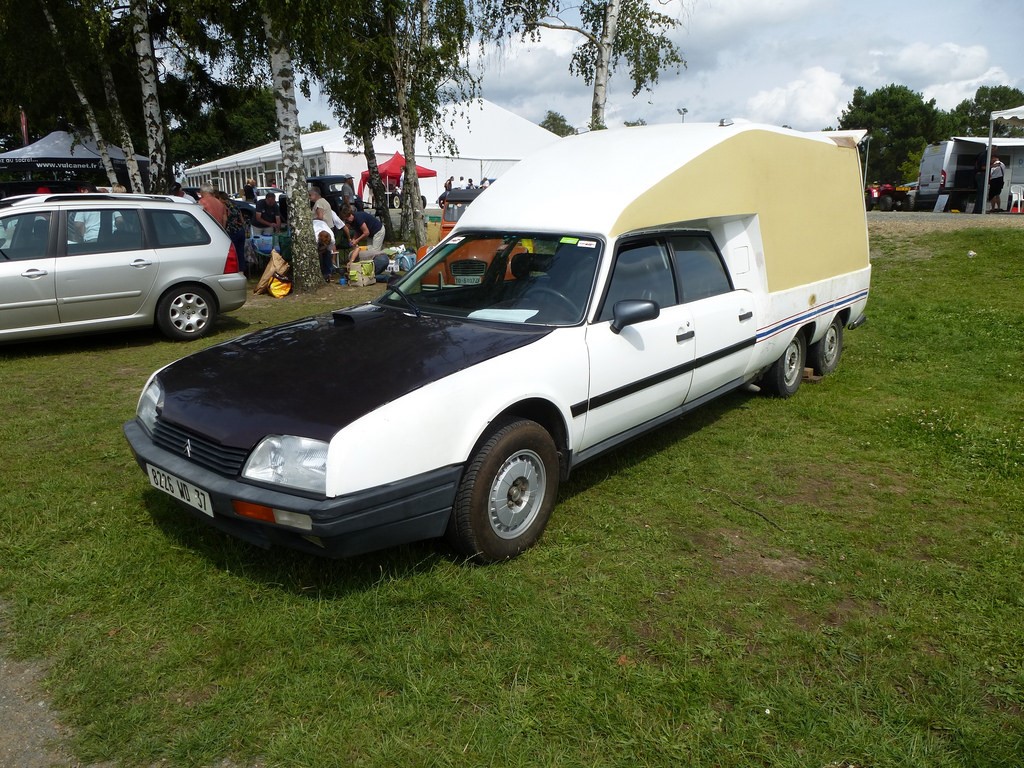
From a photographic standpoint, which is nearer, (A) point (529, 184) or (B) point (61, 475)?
(B) point (61, 475)

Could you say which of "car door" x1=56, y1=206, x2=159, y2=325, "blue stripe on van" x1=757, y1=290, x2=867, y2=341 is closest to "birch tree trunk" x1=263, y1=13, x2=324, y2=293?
"car door" x1=56, y1=206, x2=159, y2=325

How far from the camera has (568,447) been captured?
4.06m

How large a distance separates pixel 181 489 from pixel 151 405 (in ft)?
2.32

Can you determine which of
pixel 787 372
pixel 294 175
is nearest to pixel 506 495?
pixel 787 372

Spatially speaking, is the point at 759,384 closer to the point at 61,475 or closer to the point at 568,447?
the point at 568,447

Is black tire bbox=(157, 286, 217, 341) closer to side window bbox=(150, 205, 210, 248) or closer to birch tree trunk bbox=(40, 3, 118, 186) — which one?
side window bbox=(150, 205, 210, 248)

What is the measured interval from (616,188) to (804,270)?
8.07 ft

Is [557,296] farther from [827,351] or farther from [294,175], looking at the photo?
[294,175]

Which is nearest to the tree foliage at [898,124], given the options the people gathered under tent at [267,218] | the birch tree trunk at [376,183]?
the birch tree trunk at [376,183]

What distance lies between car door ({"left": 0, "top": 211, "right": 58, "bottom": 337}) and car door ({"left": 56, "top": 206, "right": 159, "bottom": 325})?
115mm

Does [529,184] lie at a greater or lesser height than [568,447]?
greater

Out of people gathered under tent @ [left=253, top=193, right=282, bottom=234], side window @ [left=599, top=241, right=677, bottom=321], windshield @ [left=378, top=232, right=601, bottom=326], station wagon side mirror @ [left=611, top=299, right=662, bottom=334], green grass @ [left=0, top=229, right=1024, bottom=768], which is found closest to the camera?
green grass @ [left=0, top=229, right=1024, bottom=768]

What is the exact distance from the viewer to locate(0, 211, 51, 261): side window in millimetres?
7742

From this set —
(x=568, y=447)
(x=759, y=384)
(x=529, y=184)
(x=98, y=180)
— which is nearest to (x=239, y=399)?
(x=568, y=447)
